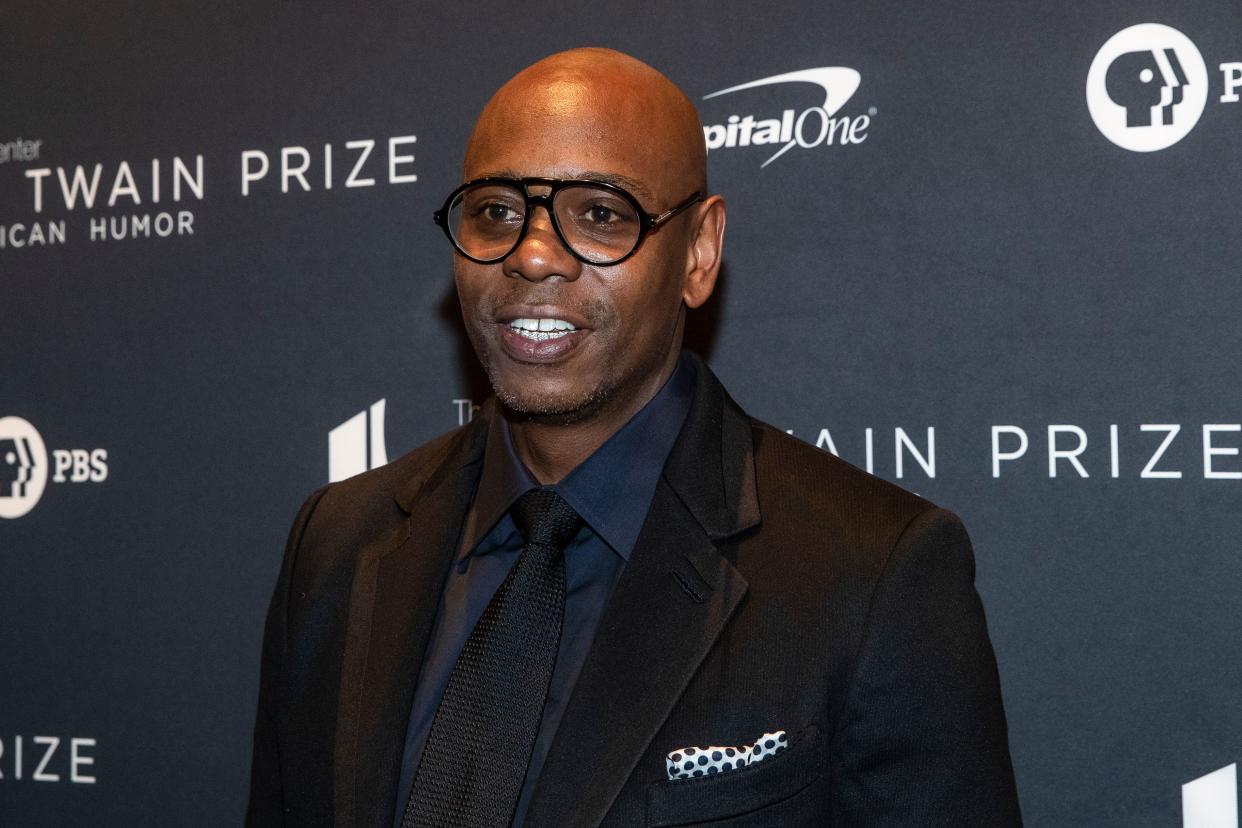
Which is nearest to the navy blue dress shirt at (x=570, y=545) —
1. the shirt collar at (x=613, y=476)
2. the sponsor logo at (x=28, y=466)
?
the shirt collar at (x=613, y=476)

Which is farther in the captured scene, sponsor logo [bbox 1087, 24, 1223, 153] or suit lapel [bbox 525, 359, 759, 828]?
sponsor logo [bbox 1087, 24, 1223, 153]

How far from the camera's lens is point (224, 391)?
227 centimetres

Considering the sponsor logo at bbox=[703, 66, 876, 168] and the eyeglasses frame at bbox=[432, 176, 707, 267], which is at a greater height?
the sponsor logo at bbox=[703, 66, 876, 168]

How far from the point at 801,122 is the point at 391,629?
3.43ft

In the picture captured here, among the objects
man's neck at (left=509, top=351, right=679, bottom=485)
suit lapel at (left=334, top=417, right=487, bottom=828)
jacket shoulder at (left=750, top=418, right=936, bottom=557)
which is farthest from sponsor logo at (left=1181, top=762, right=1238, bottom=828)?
suit lapel at (left=334, top=417, right=487, bottom=828)

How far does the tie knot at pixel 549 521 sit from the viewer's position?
1338 mm

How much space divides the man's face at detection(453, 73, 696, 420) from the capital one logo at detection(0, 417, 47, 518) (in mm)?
1416

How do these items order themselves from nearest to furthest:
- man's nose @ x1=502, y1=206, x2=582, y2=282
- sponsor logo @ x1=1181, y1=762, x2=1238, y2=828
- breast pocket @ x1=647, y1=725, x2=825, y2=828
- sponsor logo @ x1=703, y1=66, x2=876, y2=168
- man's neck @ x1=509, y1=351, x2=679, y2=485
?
breast pocket @ x1=647, y1=725, x2=825, y2=828 → man's nose @ x1=502, y1=206, x2=582, y2=282 → man's neck @ x1=509, y1=351, x2=679, y2=485 → sponsor logo @ x1=1181, y1=762, x2=1238, y2=828 → sponsor logo @ x1=703, y1=66, x2=876, y2=168

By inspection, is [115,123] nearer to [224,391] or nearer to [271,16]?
[271,16]

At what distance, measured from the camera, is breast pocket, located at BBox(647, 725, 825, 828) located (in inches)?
46.5

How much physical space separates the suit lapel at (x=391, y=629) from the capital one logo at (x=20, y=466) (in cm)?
123

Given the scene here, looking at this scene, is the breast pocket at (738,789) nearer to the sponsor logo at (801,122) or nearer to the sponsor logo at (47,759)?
the sponsor logo at (801,122)

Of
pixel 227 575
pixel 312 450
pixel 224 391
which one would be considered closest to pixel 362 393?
pixel 312 450

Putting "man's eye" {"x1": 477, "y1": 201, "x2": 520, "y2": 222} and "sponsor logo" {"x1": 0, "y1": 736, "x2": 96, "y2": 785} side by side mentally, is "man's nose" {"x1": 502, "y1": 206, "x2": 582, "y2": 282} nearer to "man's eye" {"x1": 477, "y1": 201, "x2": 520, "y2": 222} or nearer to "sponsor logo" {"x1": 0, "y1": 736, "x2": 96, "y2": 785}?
"man's eye" {"x1": 477, "y1": 201, "x2": 520, "y2": 222}
